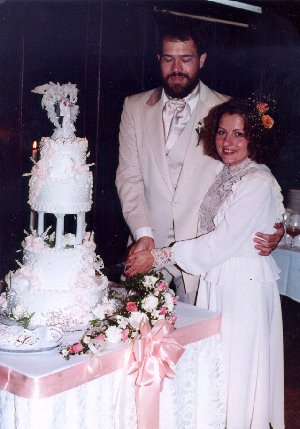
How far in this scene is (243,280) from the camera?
8.99 feet

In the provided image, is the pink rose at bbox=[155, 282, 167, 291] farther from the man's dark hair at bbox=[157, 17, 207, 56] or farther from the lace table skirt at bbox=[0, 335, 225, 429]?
the man's dark hair at bbox=[157, 17, 207, 56]

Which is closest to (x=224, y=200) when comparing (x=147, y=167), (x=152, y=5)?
(x=147, y=167)

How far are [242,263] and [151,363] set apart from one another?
0.76m

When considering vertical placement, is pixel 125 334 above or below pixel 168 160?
below

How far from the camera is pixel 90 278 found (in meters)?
2.48

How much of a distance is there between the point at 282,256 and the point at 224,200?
1207mm

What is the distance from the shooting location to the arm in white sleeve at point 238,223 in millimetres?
2703

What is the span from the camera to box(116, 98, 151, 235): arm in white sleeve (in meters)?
3.29

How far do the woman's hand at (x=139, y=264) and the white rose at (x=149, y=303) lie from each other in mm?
474

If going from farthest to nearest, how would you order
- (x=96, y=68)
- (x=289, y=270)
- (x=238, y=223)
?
(x=96, y=68)
(x=289, y=270)
(x=238, y=223)

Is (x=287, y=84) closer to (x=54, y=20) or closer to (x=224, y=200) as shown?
(x=54, y=20)

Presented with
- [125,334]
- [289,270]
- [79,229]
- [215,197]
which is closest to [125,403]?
[125,334]

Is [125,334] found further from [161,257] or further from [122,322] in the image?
[161,257]

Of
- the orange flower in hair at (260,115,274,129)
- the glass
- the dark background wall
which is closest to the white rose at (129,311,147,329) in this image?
the orange flower in hair at (260,115,274,129)
